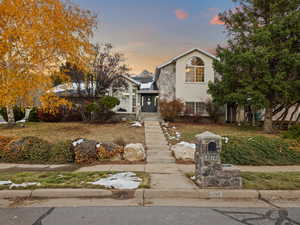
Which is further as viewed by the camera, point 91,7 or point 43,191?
→ point 91,7

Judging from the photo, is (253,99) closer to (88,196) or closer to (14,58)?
(88,196)

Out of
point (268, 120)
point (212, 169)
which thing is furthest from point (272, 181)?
point (268, 120)

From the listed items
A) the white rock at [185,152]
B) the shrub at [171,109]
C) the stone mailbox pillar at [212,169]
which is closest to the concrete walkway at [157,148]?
the white rock at [185,152]

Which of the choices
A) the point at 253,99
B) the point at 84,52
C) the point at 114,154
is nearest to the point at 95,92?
the point at 84,52

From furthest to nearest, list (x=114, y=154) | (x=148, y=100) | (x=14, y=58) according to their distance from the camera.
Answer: (x=148, y=100) → (x=14, y=58) → (x=114, y=154)

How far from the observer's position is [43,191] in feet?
15.0

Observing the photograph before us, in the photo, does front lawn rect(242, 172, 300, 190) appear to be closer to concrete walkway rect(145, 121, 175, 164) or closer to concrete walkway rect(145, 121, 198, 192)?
concrete walkway rect(145, 121, 198, 192)

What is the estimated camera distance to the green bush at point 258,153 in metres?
8.14

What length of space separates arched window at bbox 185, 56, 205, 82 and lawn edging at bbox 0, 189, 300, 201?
50.6 feet

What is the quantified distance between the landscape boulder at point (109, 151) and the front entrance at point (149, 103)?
1500 centimetres

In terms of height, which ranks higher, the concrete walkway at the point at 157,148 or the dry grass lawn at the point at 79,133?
the dry grass lawn at the point at 79,133

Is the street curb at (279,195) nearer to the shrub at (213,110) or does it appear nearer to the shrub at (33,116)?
the shrub at (213,110)

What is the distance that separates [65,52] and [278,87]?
14607mm

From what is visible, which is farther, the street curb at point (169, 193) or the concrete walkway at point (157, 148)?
the concrete walkway at point (157, 148)
